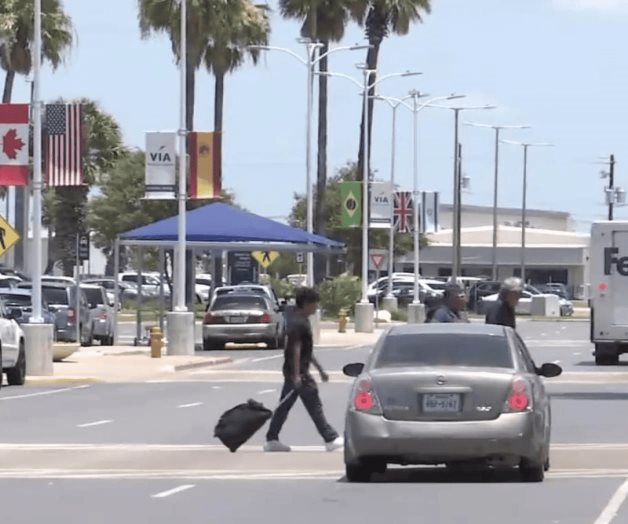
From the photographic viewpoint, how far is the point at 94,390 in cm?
3219

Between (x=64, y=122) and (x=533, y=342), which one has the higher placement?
(x=64, y=122)

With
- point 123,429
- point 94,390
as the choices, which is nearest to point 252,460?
point 123,429

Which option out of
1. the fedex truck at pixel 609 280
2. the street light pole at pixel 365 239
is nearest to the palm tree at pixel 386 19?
the street light pole at pixel 365 239

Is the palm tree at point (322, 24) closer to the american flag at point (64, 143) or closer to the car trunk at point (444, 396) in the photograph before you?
the american flag at point (64, 143)

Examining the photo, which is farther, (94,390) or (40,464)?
(94,390)

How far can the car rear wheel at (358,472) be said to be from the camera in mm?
16125

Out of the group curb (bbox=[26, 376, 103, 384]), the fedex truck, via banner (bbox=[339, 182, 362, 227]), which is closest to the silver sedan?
curb (bbox=[26, 376, 103, 384])

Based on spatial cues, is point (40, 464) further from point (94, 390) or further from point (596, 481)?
point (94, 390)

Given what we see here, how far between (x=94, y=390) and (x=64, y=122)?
5.51m

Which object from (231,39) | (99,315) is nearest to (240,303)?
(99,315)

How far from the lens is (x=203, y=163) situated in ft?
146

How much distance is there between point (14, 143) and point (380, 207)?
33137 millimetres

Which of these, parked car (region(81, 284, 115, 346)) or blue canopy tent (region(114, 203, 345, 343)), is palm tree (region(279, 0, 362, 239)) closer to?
blue canopy tent (region(114, 203, 345, 343))

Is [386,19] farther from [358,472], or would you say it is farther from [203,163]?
[358,472]
